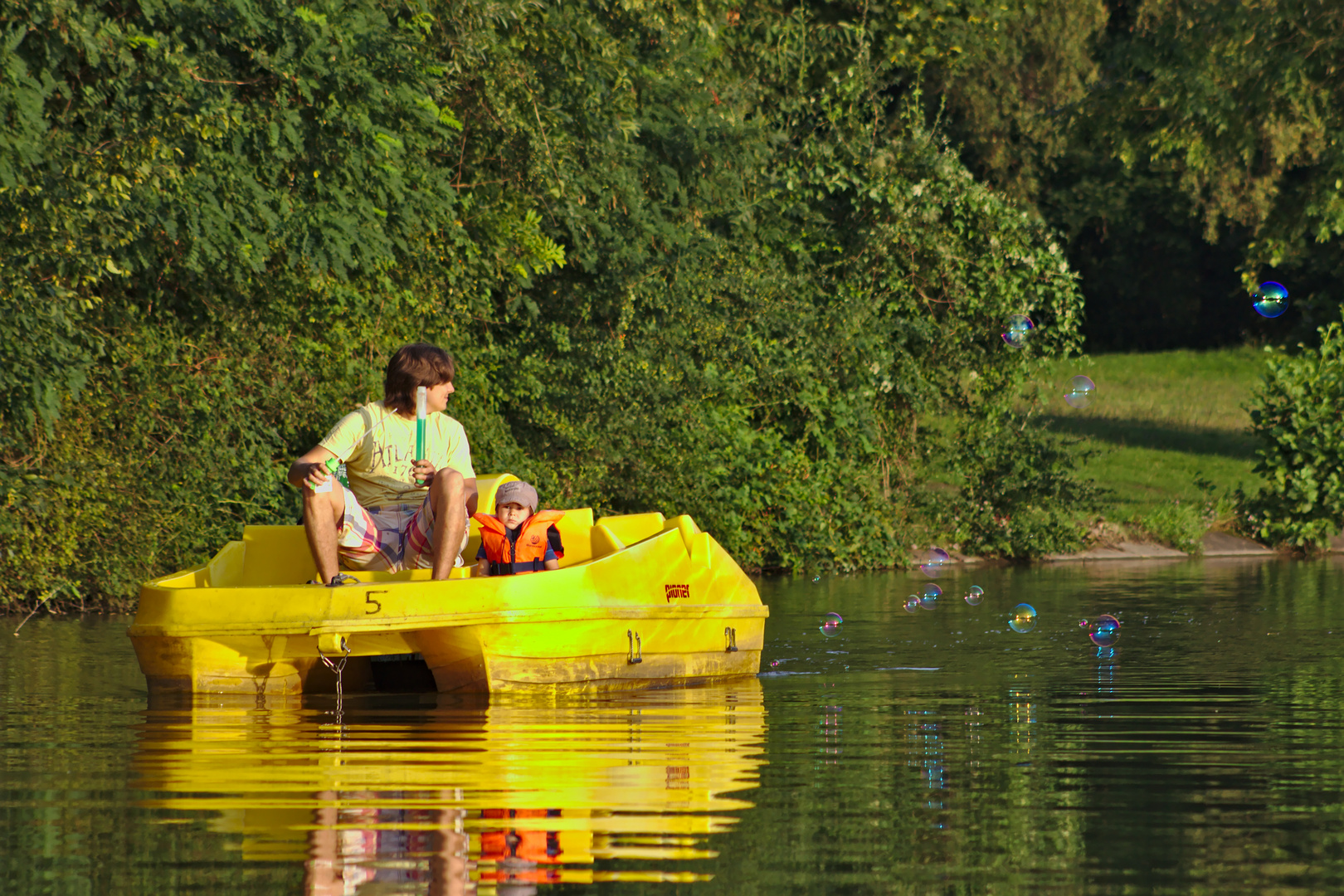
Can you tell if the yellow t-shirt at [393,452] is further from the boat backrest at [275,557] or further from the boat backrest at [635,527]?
the boat backrest at [635,527]

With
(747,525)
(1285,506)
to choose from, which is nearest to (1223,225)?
(1285,506)

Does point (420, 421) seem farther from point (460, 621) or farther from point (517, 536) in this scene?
point (460, 621)

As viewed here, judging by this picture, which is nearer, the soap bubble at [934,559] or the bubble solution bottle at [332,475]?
the bubble solution bottle at [332,475]

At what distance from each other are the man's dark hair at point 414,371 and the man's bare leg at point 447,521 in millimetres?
548

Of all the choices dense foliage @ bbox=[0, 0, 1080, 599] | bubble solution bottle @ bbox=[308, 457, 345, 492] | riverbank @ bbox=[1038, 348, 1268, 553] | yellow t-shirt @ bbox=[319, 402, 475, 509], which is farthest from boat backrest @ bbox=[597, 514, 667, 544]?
riverbank @ bbox=[1038, 348, 1268, 553]

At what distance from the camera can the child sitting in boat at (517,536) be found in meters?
10.1

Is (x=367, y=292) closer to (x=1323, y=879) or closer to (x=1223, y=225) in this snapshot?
(x=1323, y=879)

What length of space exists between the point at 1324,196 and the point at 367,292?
42.2ft

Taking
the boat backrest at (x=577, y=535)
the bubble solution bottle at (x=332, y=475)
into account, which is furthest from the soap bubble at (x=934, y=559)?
the bubble solution bottle at (x=332, y=475)

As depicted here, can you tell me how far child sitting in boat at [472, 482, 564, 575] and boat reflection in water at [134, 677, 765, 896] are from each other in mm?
712

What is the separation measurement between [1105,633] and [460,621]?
522cm

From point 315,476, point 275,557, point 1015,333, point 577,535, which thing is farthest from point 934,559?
point 315,476

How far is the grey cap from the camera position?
33.0 feet

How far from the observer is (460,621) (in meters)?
9.24
